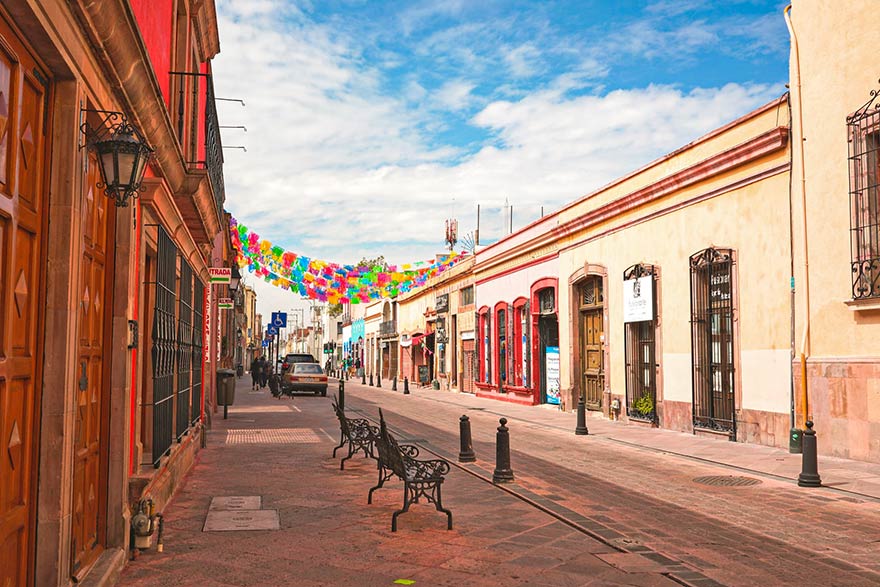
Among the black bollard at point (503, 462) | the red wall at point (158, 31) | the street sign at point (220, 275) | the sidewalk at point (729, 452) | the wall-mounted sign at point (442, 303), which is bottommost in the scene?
the sidewalk at point (729, 452)

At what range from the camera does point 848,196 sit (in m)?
13.3

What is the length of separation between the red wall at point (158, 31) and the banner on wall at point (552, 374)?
758 inches

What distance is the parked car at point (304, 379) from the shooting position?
3391 cm

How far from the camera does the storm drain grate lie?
16.2 meters

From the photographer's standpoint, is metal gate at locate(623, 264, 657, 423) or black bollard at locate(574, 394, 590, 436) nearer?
black bollard at locate(574, 394, 590, 436)

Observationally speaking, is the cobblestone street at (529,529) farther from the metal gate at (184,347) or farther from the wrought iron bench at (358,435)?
the metal gate at (184,347)

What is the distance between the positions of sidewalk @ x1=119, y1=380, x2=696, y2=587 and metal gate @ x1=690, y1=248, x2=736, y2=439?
24.5 feet

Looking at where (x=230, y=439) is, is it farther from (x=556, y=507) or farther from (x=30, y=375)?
(x=30, y=375)

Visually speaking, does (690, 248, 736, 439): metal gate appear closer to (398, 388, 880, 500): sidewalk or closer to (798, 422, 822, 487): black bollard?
(398, 388, 880, 500): sidewalk

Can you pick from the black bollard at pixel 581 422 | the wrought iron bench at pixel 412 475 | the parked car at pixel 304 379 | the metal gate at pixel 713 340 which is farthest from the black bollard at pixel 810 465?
the parked car at pixel 304 379

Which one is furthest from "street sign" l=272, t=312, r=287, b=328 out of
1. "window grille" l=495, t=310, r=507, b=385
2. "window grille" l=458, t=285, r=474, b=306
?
"window grille" l=495, t=310, r=507, b=385

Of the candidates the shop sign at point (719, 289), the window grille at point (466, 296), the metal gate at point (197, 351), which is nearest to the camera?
the metal gate at point (197, 351)

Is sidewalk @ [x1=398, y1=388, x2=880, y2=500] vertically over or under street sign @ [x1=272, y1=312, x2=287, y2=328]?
under

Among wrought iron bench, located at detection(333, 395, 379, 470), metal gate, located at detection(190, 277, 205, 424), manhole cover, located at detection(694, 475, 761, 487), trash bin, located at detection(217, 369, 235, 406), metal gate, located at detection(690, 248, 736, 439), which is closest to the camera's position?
manhole cover, located at detection(694, 475, 761, 487)
